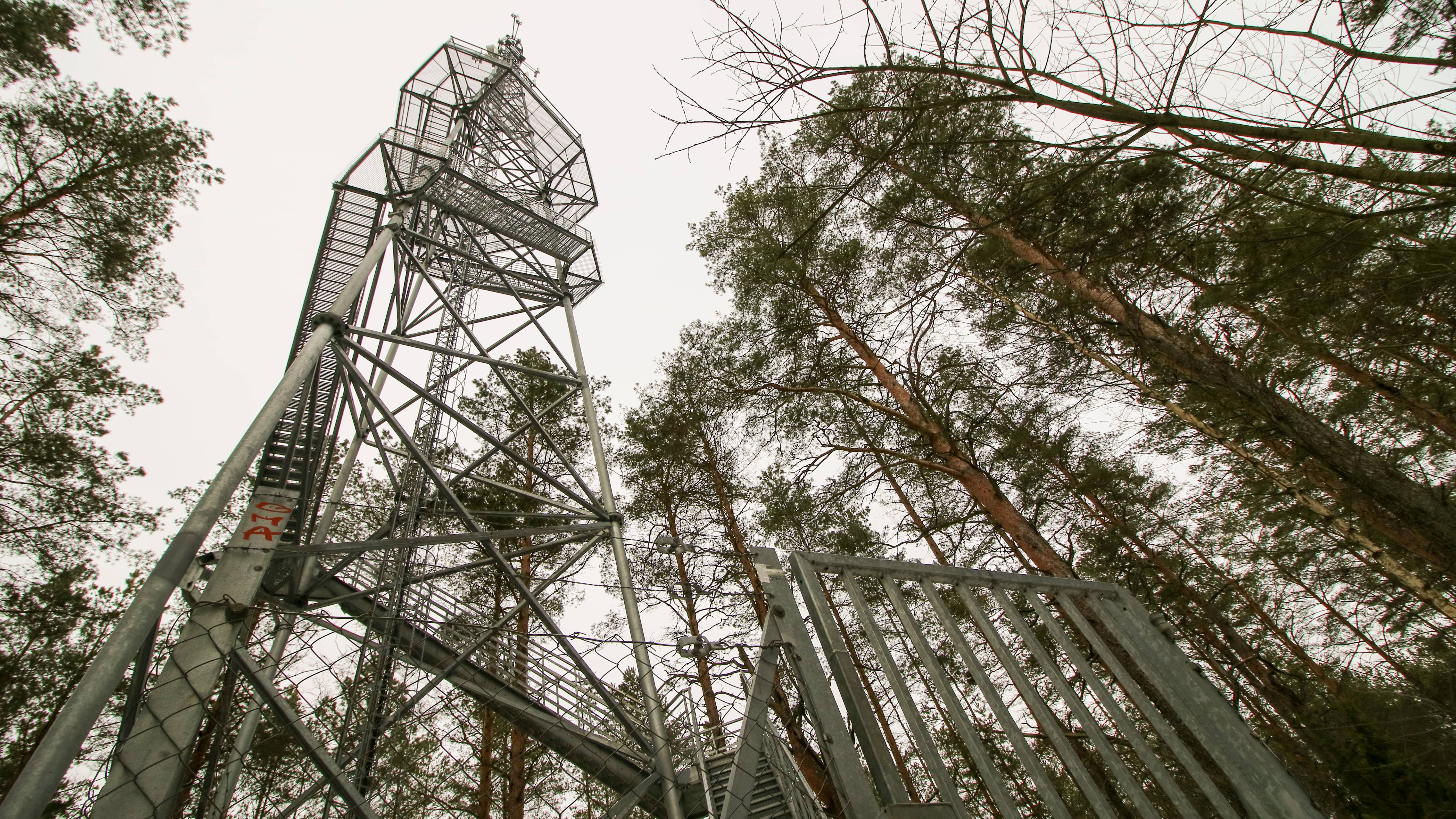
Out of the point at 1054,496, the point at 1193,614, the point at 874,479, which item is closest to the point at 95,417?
the point at 874,479

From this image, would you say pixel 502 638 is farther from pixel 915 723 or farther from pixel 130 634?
pixel 915 723

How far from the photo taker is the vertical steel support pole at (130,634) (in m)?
1.91

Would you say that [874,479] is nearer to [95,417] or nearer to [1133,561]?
[1133,561]

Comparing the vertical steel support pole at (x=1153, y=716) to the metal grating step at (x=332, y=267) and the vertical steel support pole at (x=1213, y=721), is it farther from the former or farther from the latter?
the metal grating step at (x=332, y=267)

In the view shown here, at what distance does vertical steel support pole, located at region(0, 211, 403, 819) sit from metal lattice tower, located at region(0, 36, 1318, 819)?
1 cm

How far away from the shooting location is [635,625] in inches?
173

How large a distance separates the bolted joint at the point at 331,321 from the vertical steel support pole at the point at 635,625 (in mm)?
2214

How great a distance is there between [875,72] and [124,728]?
13.6 ft

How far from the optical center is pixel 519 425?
10.6 meters

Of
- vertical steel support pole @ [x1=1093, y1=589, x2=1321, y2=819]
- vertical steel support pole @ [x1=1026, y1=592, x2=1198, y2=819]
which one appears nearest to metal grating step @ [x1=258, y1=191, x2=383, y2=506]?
vertical steel support pole @ [x1=1026, y1=592, x2=1198, y2=819]

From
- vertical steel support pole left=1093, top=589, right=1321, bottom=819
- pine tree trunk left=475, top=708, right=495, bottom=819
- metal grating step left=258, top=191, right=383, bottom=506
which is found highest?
metal grating step left=258, top=191, right=383, bottom=506

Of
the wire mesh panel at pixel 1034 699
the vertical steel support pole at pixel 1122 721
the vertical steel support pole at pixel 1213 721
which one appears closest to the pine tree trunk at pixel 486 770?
the wire mesh panel at pixel 1034 699

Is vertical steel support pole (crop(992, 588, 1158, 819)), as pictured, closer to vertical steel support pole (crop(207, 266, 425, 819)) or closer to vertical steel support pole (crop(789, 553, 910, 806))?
vertical steel support pole (crop(789, 553, 910, 806))

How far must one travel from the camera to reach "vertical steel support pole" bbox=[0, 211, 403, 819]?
6.28 ft
